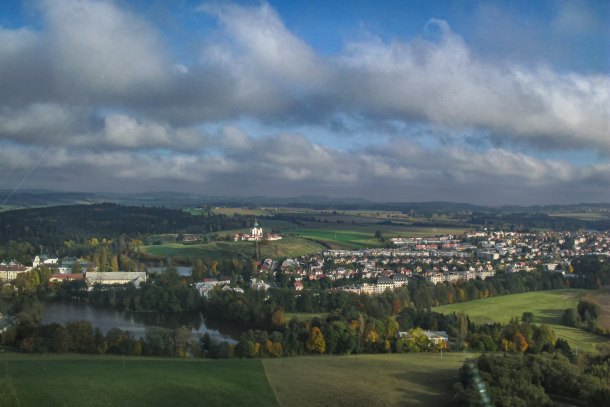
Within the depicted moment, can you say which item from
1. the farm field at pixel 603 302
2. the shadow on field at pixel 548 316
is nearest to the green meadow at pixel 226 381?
the farm field at pixel 603 302

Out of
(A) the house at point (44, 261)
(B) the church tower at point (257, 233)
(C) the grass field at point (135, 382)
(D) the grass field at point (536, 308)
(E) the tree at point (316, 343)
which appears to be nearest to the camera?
(C) the grass field at point (135, 382)

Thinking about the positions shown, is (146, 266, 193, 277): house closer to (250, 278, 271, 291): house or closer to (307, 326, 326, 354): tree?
(250, 278, 271, 291): house

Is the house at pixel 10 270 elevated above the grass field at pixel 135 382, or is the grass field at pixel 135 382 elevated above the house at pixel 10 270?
the grass field at pixel 135 382

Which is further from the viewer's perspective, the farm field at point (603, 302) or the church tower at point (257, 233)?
the church tower at point (257, 233)

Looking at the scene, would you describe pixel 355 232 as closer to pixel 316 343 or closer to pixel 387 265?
pixel 387 265

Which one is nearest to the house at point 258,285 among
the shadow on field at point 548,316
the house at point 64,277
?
the house at point 64,277

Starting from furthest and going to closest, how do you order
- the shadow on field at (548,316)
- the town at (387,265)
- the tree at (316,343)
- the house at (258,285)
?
1. the town at (387,265)
2. the house at (258,285)
3. the shadow on field at (548,316)
4. the tree at (316,343)

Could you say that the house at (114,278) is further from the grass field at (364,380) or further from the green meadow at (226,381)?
the grass field at (364,380)

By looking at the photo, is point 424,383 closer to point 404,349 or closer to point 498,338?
point 404,349

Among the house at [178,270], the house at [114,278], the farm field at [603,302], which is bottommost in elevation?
the house at [114,278]
